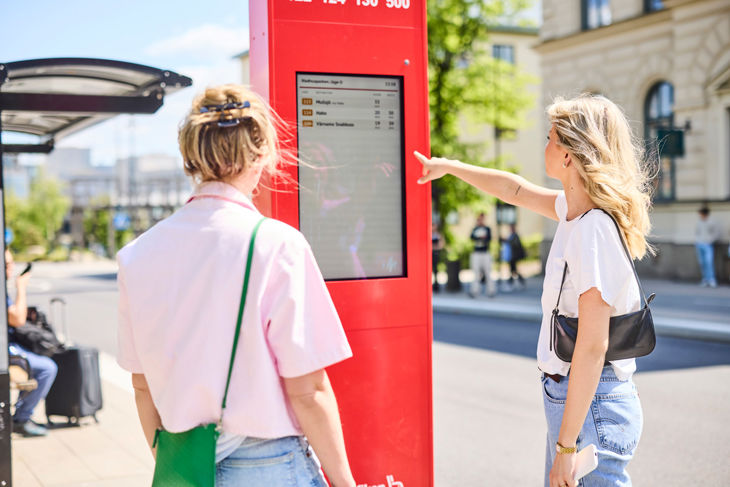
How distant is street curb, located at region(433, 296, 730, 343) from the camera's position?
1153 cm

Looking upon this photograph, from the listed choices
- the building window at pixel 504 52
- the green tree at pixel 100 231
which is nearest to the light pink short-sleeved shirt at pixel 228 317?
the building window at pixel 504 52

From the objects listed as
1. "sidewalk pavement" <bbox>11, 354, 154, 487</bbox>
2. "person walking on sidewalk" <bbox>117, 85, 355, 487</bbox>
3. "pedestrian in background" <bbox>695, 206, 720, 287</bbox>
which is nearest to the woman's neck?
"person walking on sidewalk" <bbox>117, 85, 355, 487</bbox>

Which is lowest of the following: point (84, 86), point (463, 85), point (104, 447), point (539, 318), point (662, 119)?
point (539, 318)

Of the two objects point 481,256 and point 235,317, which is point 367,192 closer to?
point 235,317

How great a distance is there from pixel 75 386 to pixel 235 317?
559 centimetres

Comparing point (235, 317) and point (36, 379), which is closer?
point (235, 317)

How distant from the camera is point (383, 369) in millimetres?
2678

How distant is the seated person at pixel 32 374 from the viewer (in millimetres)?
6559

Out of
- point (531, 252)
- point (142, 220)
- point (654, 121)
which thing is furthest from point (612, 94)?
point (142, 220)

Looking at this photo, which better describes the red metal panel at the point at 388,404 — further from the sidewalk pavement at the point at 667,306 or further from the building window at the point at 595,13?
the building window at the point at 595,13

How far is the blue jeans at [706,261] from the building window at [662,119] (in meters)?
2.77

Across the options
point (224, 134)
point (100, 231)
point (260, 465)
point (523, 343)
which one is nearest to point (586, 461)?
point (260, 465)

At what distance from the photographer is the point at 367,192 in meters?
2.70

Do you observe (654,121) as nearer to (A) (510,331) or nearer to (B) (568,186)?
(A) (510,331)
